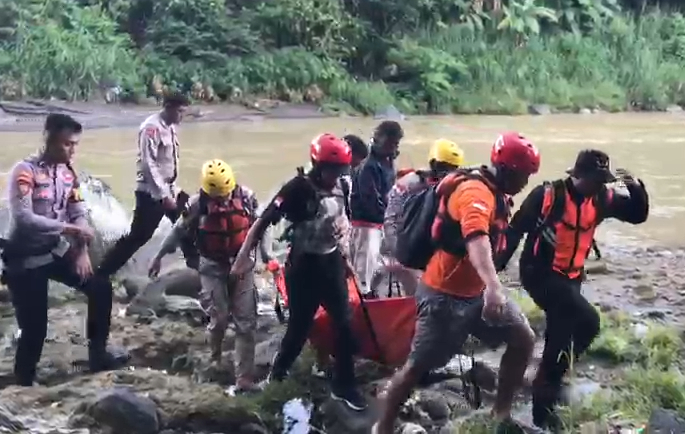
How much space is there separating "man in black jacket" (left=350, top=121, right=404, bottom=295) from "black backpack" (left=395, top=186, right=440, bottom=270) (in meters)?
2.02

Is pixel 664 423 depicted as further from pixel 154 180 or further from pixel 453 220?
pixel 154 180

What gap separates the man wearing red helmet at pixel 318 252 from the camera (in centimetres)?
564

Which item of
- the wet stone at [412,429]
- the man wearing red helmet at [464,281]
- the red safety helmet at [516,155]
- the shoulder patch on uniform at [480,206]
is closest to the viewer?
the shoulder patch on uniform at [480,206]

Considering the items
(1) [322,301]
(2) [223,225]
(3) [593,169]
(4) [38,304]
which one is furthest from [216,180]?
(3) [593,169]

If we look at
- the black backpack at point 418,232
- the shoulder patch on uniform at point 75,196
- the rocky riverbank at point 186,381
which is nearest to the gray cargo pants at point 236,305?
the rocky riverbank at point 186,381

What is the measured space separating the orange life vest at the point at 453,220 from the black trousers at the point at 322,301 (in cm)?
104

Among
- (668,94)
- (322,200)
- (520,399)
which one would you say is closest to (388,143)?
(322,200)

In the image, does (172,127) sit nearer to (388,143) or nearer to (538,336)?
(388,143)

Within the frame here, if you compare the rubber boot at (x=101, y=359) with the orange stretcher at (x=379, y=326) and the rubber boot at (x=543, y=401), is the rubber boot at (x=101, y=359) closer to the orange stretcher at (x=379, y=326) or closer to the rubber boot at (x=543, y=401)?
the orange stretcher at (x=379, y=326)

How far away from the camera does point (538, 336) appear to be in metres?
7.23

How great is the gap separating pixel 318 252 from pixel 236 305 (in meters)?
0.78

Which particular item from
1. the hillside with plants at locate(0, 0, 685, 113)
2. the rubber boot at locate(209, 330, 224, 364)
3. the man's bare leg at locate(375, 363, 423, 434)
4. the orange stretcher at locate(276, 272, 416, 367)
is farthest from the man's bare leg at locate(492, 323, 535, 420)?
the hillside with plants at locate(0, 0, 685, 113)

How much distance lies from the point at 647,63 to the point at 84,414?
27.1m

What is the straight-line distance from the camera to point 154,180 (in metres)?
7.21
